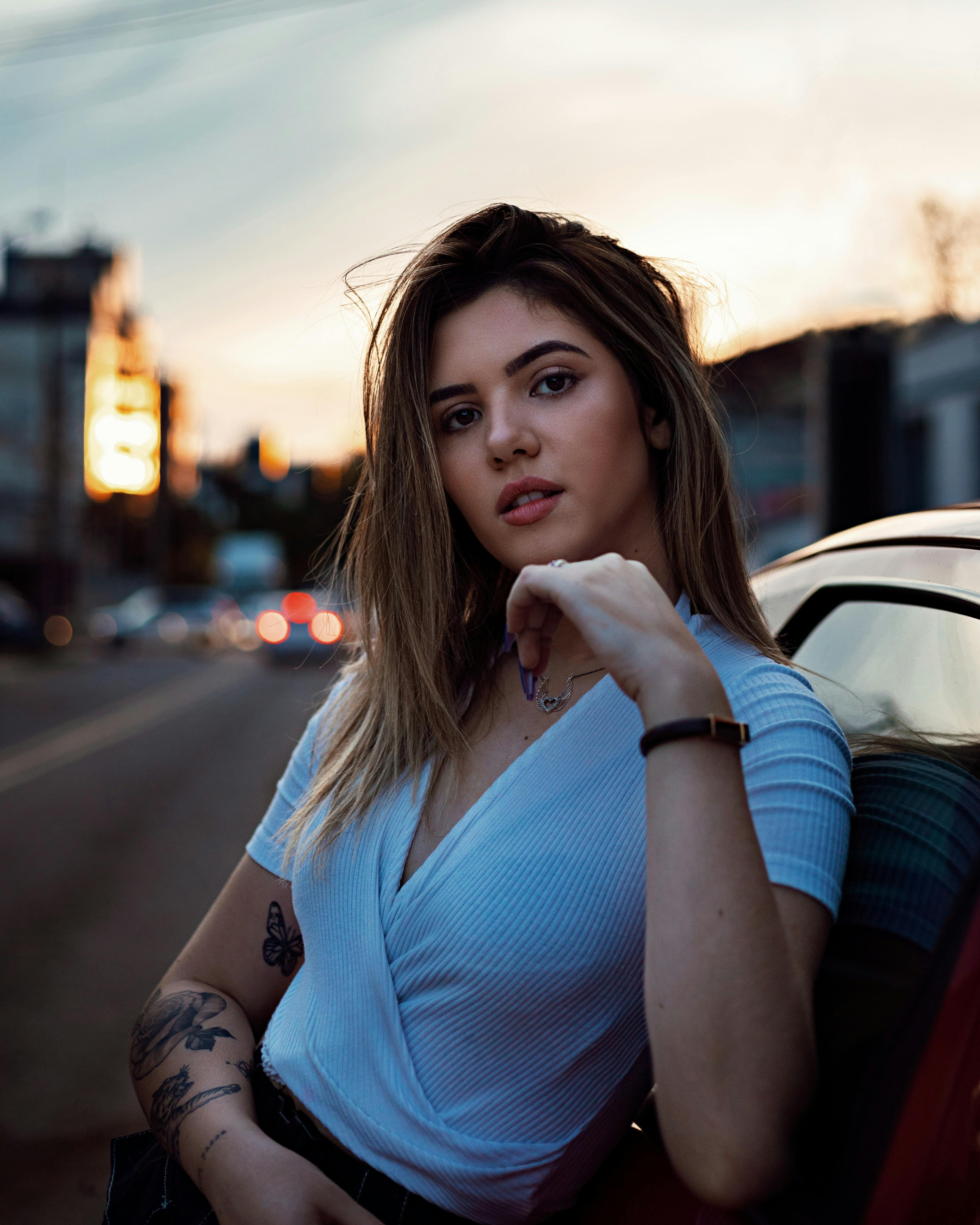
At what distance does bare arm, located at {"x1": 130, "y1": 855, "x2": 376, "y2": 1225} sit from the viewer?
1430 millimetres

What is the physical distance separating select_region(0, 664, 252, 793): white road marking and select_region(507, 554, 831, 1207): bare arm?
894 cm

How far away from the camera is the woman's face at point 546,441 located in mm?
1686

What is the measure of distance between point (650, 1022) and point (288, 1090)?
697 mm

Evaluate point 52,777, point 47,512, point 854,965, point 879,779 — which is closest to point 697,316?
point 879,779

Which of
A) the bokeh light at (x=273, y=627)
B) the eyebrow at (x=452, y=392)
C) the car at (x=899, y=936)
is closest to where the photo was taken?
the car at (x=899, y=936)

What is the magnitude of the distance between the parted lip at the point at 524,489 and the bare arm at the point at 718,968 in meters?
0.49

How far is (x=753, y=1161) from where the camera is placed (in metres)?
1.09

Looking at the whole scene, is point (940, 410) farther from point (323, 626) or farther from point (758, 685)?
point (758, 685)

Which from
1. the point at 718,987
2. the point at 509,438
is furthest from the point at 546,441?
the point at 718,987

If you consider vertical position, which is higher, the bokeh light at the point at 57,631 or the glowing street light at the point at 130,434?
the glowing street light at the point at 130,434

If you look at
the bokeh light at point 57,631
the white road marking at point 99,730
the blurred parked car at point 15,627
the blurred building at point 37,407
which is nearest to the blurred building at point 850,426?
the white road marking at point 99,730

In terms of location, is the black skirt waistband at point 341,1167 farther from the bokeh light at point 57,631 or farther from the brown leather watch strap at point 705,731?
the bokeh light at point 57,631

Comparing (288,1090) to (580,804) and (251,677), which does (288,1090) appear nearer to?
(580,804)

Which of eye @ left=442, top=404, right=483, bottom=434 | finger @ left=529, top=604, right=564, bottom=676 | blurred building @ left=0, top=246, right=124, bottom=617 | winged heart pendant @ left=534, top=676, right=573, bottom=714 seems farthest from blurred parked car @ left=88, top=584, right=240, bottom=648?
finger @ left=529, top=604, right=564, bottom=676
